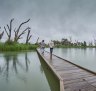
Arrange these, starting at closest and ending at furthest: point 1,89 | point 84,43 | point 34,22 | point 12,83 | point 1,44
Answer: point 1,89 → point 12,83 → point 1,44 → point 34,22 → point 84,43

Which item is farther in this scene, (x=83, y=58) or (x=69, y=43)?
(x=69, y=43)

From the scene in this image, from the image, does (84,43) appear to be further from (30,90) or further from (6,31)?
(30,90)

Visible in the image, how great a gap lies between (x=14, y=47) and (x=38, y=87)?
2303 centimetres

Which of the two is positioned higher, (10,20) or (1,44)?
(10,20)

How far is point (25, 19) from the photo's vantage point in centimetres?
4241

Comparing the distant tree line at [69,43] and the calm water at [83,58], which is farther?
the distant tree line at [69,43]

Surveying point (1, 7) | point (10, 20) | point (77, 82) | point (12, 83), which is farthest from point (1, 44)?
point (77, 82)

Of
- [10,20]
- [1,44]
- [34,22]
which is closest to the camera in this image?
[1,44]

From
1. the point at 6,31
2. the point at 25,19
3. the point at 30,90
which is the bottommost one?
the point at 30,90

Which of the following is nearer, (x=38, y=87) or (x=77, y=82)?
(x=77, y=82)

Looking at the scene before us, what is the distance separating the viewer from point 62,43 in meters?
71.6

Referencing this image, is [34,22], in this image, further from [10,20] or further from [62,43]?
[62,43]

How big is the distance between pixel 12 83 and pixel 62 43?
2542 inches

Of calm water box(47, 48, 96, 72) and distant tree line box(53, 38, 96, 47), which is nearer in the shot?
calm water box(47, 48, 96, 72)
